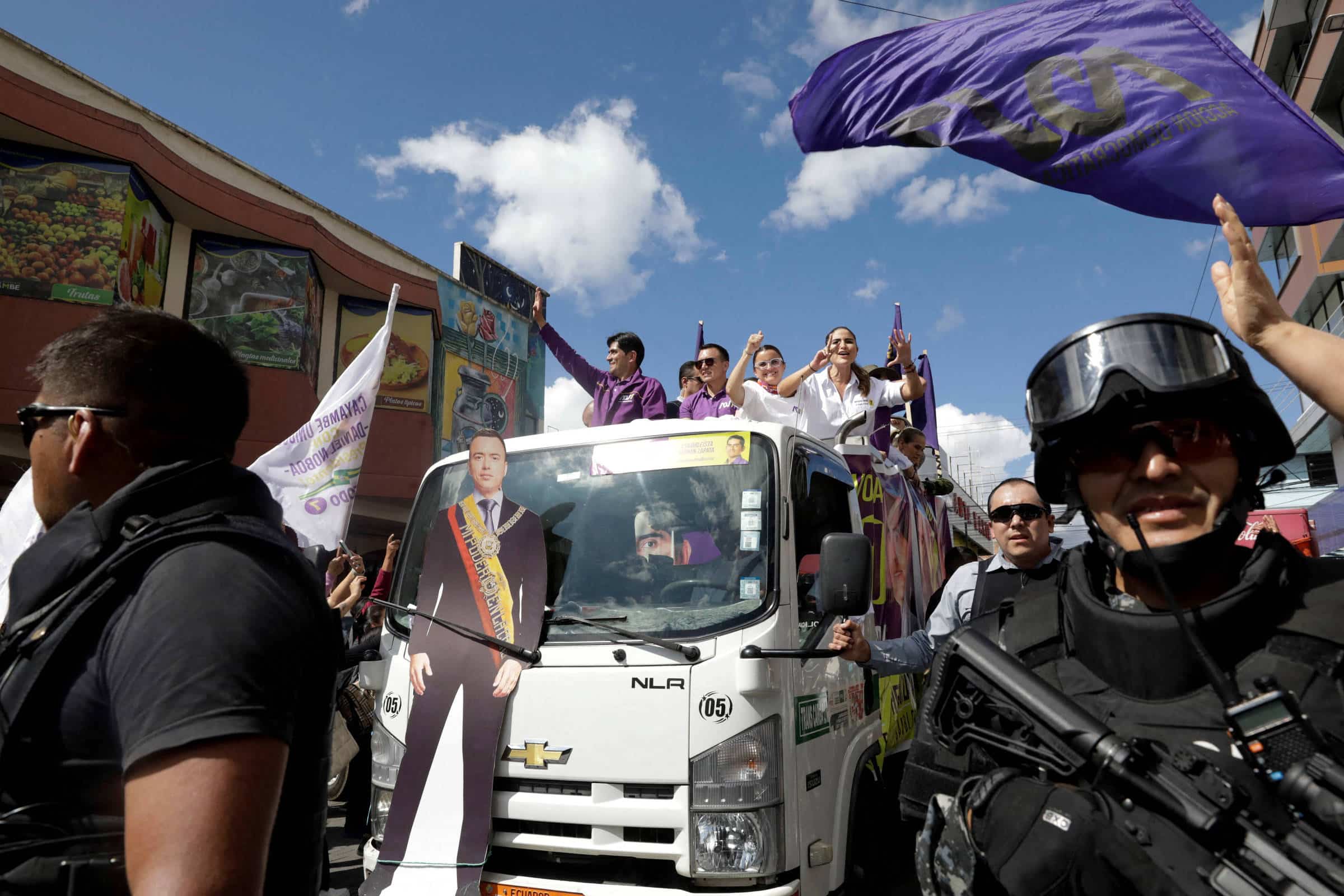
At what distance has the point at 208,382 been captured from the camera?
5.02 ft

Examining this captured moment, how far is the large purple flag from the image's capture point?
119 inches

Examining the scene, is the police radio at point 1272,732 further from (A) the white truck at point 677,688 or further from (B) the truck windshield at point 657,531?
(B) the truck windshield at point 657,531

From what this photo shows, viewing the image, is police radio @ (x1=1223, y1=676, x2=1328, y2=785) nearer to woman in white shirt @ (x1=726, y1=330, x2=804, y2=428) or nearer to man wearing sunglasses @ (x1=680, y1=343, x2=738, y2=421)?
woman in white shirt @ (x1=726, y1=330, x2=804, y2=428)

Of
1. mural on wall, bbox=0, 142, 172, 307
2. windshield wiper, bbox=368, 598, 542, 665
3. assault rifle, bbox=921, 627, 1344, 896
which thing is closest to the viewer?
assault rifle, bbox=921, 627, 1344, 896

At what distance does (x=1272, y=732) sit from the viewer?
1172 millimetres

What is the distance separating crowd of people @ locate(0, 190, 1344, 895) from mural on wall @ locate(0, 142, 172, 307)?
14689mm

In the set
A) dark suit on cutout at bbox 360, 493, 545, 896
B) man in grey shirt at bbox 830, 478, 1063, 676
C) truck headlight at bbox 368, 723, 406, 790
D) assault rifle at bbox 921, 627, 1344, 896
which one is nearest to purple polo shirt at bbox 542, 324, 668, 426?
dark suit on cutout at bbox 360, 493, 545, 896

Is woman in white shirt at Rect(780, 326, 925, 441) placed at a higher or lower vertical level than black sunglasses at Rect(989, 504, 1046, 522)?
higher

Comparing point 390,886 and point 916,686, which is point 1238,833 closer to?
point 390,886

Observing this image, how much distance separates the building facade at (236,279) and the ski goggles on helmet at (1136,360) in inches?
550

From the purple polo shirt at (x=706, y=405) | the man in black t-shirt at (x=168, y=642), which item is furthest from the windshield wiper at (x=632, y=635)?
the purple polo shirt at (x=706, y=405)

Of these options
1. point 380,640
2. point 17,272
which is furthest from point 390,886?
point 17,272

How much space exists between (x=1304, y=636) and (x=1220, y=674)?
0.19 m

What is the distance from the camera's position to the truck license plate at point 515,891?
2.99 metres
